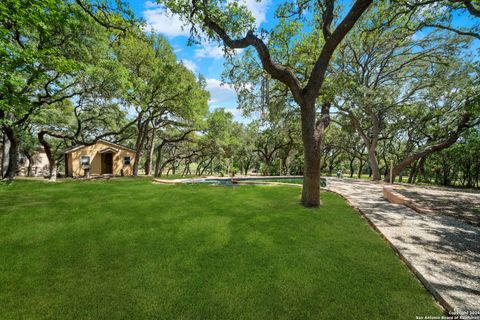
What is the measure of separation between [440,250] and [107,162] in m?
26.8

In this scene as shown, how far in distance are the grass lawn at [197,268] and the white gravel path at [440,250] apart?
0.74ft

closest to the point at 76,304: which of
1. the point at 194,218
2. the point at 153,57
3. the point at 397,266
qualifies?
the point at 194,218

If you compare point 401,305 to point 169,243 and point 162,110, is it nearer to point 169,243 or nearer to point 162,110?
point 169,243

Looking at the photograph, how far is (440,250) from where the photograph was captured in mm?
3742

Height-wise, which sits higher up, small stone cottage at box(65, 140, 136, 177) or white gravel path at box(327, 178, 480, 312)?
small stone cottage at box(65, 140, 136, 177)

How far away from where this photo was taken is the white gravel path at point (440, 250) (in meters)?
2.56

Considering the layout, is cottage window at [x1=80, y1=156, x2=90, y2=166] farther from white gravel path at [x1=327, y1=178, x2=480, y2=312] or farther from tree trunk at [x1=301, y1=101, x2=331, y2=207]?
white gravel path at [x1=327, y1=178, x2=480, y2=312]

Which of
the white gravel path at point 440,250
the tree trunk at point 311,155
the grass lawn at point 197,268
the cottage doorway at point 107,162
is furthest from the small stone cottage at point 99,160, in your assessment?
the white gravel path at point 440,250

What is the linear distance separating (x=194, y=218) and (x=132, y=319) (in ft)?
10.9

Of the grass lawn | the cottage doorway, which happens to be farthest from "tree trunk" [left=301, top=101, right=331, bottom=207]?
the cottage doorway

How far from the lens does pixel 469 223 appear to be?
5.36 m

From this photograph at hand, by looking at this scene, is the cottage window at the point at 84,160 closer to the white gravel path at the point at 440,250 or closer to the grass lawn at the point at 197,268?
the grass lawn at the point at 197,268

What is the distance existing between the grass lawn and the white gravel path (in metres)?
0.23

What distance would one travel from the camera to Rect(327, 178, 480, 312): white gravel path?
101 inches
